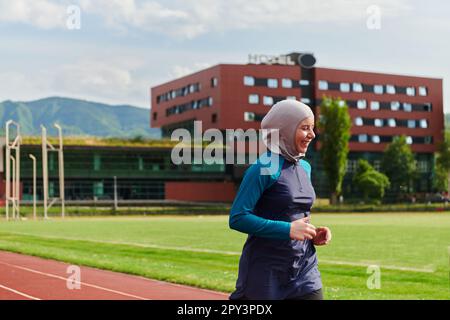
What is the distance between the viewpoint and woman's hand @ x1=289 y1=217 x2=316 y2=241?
425cm

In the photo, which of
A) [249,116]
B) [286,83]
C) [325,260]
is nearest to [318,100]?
[286,83]

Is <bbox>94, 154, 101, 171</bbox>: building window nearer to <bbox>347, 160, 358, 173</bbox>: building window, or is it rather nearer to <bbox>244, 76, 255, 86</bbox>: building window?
<bbox>244, 76, 255, 86</bbox>: building window

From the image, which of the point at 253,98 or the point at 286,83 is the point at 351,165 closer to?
the point at 286,83

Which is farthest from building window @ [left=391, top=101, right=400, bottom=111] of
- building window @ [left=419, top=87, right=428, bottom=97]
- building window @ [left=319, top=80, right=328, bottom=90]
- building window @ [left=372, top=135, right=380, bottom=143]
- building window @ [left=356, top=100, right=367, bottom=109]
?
building window @ [left=319, top=80, right=328, bottom=90]

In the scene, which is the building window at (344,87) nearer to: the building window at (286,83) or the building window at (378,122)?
the building window at (378,122)

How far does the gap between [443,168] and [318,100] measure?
2301 centimetres

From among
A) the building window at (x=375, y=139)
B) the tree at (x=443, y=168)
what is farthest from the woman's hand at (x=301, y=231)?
the tree at (x=443, y=168)

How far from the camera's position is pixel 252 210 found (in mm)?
4277

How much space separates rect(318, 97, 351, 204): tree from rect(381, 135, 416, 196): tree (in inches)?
482

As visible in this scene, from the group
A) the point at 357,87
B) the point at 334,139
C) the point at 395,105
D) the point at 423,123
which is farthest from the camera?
the point at 423,123

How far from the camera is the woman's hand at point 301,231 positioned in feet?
13.9

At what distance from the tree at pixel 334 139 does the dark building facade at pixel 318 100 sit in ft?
28.4
